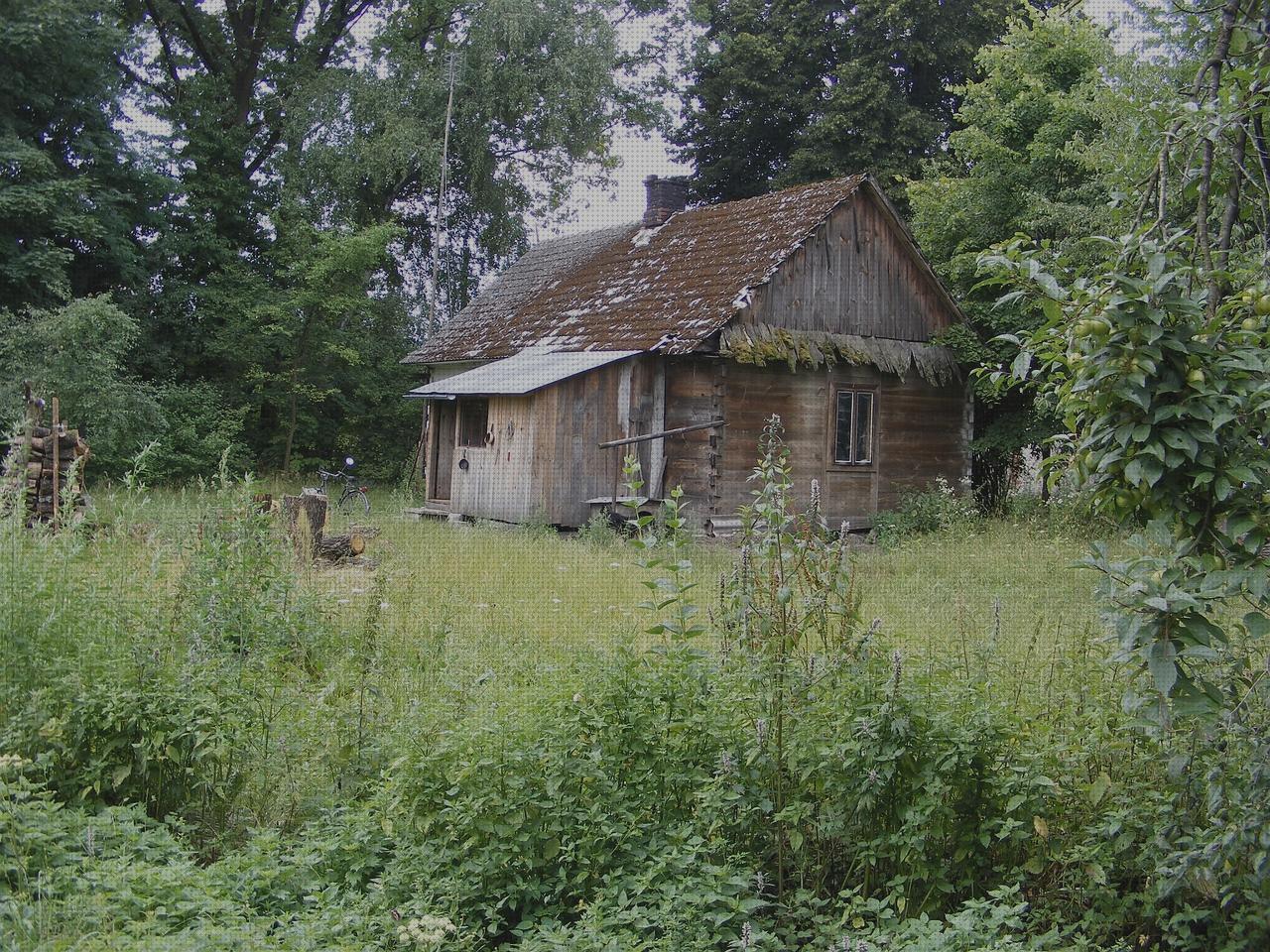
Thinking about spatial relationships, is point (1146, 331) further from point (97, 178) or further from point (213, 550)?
point (97, 178)

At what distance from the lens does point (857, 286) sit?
1667 cm

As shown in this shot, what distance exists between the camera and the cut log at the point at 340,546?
11961mm

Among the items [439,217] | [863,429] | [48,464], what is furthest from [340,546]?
[439,217]

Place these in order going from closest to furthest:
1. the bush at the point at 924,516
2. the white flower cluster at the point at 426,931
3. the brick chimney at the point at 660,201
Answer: the white flower cluster at the point at 426,931 → the bush at the point at 924,516 → the brick chimney at the point at 660,201

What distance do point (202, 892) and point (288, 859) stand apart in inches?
15.0

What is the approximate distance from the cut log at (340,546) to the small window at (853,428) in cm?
737

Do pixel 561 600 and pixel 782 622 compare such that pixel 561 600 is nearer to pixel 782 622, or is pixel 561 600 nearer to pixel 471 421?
pixel 782 622

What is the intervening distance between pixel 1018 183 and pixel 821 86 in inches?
458

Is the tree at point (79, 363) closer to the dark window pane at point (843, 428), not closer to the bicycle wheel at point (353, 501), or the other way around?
the bicycle wheel at point (353, 501)

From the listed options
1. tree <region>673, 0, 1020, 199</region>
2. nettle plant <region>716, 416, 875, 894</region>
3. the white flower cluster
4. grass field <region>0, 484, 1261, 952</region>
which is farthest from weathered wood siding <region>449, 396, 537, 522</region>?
tree <region>673, 0, 1020, 199</region>

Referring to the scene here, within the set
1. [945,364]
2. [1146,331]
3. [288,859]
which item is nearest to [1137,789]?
[1146,331]

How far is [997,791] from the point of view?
12.9 ft

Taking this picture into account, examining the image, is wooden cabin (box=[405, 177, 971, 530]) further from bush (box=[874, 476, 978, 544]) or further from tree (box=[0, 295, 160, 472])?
Answer: tree (box=[0, 295, 160, 472])

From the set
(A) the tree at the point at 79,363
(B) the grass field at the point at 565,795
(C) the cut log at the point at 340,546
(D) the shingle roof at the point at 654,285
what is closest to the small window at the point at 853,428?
(D) the shingle roof at the point at 654,285
